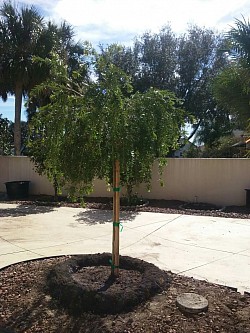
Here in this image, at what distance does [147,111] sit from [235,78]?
107 inches

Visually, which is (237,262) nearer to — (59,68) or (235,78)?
(235,78)

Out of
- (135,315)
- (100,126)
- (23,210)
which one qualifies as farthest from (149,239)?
(23,210)

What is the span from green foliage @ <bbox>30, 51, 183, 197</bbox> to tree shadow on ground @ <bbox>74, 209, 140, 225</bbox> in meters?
4.79

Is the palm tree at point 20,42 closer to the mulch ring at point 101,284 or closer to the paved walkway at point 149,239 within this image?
the paved walkway at point 149,239

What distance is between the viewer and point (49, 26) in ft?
53.7

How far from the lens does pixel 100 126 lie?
395 cm

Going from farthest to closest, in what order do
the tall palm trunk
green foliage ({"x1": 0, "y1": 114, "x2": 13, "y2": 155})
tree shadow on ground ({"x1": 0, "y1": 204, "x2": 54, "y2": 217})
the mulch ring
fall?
1. green foliage ({"x1": 0, "y1": 114, "x2": 13, "y2": 155})
2. the tall palm trunk
3. tree shadow on ground ({"x1": 0, "y1": 204, "x2": 54, "y2": 217})
4. the mulch ring

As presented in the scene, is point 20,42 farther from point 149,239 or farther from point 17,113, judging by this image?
point 149,239

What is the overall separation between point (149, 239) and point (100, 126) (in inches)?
154

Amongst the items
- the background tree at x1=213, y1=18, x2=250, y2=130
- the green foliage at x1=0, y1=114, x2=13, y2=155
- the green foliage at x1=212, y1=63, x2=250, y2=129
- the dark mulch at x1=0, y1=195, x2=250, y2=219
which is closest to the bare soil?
the background tree at x1=213, y1=18, x2=250, y2=130

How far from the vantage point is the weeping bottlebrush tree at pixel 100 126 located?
3.98 m

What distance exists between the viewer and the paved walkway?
5.54 metres

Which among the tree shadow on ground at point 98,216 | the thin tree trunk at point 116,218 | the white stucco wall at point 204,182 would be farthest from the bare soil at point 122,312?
the white stucco wall at point 204,182

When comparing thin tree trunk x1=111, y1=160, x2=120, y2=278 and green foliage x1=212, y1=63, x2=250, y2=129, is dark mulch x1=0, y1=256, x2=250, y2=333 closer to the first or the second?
thin tree trunk x1=111, y1=160, x2=120, y2=278
